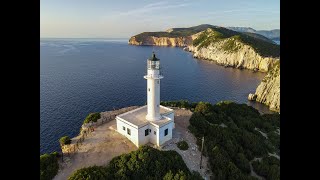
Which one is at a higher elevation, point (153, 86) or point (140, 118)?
point (153, 86)

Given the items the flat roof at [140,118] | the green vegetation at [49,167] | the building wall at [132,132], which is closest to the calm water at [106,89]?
the green vegetation at [49,167]

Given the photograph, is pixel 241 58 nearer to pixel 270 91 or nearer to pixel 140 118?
pixel 270 91

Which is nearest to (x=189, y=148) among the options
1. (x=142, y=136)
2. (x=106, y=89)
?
(x=142, y=136)

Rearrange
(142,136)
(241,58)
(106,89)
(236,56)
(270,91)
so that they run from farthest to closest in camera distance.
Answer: (236,56)
(241,58)
(106,89)
(270,91)
(142,136)
